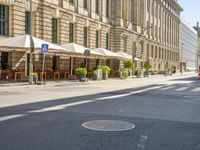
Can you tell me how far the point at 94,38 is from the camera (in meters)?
45.1

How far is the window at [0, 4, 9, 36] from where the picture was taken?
28531 mm

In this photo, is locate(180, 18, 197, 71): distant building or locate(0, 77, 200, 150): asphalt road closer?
locate(0, 77, 200, 150): asphalt road

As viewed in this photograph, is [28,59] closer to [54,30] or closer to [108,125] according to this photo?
[54,30]

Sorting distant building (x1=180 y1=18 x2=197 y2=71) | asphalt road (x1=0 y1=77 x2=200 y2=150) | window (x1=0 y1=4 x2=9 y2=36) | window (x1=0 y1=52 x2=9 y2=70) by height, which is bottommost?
asphalt road (x1=0 y1=77 x2=200 y2=150)

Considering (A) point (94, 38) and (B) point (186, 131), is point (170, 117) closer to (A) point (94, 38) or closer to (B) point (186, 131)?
(B) point (186, 131)

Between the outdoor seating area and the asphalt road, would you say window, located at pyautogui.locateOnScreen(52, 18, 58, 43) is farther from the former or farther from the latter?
the asphalt road

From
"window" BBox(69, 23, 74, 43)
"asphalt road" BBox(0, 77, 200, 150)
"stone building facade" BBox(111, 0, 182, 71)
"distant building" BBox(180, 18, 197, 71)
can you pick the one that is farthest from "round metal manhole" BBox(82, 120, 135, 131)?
"distant building" BBox(180, 18, 197, 71)

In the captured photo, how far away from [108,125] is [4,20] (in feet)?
71.0

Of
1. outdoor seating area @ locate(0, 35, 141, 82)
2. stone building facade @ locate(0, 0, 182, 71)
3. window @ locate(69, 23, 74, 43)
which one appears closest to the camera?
outdoor seating area @ locate(0, 35, 141, 82)

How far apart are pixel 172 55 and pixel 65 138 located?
9564 centimetres

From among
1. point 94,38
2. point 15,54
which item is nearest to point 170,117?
point 15,54

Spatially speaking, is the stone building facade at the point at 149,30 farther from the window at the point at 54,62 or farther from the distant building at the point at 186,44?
the window at the point at 54,62

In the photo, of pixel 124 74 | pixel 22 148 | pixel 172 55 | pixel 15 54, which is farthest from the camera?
pixel 172 55

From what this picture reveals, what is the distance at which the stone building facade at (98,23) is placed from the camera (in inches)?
1192
